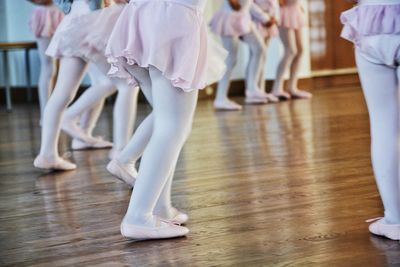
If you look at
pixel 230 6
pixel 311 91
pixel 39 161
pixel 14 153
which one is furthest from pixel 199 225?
pixel 311 91

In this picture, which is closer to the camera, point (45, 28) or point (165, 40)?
point (165, 40)

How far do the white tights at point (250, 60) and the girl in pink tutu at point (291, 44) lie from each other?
0.22 metres

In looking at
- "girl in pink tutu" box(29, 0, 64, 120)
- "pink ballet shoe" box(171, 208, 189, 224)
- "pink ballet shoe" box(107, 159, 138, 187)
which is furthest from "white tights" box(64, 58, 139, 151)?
"girl in pink tutu" box(29, 0, 64, 120)

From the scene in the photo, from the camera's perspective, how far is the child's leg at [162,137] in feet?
8.68

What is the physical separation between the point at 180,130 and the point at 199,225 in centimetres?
39

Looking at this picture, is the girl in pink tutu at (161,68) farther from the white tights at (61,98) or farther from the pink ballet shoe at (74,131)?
the pink ballet shoe at (74,131)

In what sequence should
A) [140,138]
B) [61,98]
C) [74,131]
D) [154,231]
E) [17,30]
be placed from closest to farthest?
[154,231] < [140,138] < [61,98] < [74,131] < [17,30]

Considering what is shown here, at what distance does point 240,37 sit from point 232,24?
495mm

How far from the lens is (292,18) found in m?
7.86

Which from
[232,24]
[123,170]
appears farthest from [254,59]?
[123,170]

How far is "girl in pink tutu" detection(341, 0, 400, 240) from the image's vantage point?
248cm

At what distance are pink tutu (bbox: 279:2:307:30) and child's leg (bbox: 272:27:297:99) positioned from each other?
12 cm

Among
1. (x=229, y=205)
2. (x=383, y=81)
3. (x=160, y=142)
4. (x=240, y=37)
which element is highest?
(x=383, y=81)

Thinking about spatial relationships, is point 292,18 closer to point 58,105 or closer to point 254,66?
point 254,66
